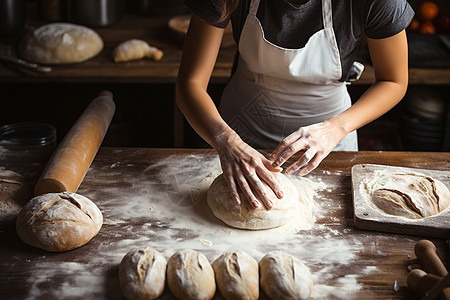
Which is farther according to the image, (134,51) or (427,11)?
(427,11)

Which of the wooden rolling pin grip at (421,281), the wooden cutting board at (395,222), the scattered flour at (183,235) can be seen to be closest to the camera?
the wooden rolling pin grip at (421,281)

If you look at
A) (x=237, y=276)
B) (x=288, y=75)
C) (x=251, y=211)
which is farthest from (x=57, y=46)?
(x=237, y=276)

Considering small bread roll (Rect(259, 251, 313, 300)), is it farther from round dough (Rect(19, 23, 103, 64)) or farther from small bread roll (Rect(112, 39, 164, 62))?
round dough (Rect(19, 23, 103, 64))

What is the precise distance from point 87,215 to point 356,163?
984 mm

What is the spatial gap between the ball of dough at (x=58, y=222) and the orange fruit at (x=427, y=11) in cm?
273

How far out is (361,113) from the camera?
→ 74.4 inches

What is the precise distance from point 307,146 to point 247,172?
0.23 metres

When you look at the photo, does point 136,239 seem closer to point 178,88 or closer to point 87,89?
point 178,88

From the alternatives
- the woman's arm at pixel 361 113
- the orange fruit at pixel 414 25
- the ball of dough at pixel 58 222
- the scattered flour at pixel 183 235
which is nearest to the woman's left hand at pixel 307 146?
the woman's arm at pixel 361 113

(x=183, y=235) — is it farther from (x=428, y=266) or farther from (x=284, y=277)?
(x=428, y=266)

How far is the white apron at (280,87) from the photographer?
199 centimetres

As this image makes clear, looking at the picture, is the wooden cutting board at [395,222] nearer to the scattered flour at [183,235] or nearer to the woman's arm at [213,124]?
the scattered flour at [183,235]

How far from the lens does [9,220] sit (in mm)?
1590

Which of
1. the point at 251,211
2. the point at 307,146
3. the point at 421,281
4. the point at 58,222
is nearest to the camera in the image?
the point at 421,281
